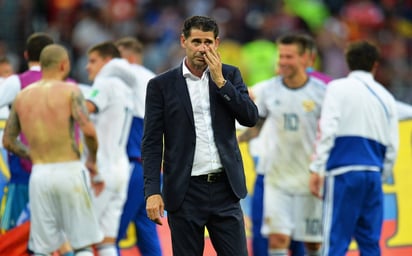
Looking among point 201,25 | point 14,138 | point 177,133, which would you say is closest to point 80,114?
point 14,138

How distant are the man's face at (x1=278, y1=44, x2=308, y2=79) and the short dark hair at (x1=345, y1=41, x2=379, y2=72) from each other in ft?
2.85

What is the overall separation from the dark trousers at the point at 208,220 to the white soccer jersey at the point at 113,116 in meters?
3.58

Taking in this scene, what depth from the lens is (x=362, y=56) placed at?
10461 mm

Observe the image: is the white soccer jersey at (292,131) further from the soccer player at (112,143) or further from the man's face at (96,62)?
the man's face at (96,62)

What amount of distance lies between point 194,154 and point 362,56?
3.20m

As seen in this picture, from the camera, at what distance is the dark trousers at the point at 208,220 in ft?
25.7

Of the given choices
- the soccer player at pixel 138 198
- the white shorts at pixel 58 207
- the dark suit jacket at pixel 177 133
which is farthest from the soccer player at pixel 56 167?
the dark suit jacket at pixel 177 133

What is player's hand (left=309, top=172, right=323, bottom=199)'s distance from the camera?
33.5 ft

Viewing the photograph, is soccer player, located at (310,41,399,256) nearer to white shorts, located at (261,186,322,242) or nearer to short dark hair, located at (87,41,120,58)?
white shorts, located at (261,186,322,242)

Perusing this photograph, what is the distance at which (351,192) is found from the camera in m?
10.2

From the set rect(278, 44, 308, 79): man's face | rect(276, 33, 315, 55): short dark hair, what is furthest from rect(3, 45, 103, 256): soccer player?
rect(276, 33, 315, 55): short dark hair

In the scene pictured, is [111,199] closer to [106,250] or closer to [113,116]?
[106,250]

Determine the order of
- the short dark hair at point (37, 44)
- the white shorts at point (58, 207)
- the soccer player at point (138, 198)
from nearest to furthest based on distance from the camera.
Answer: the white shorts at point (58, 207)
the short dark hair at point (37, 44)
the soccer player at point (138, 198)

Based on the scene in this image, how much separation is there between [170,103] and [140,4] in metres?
14.5
